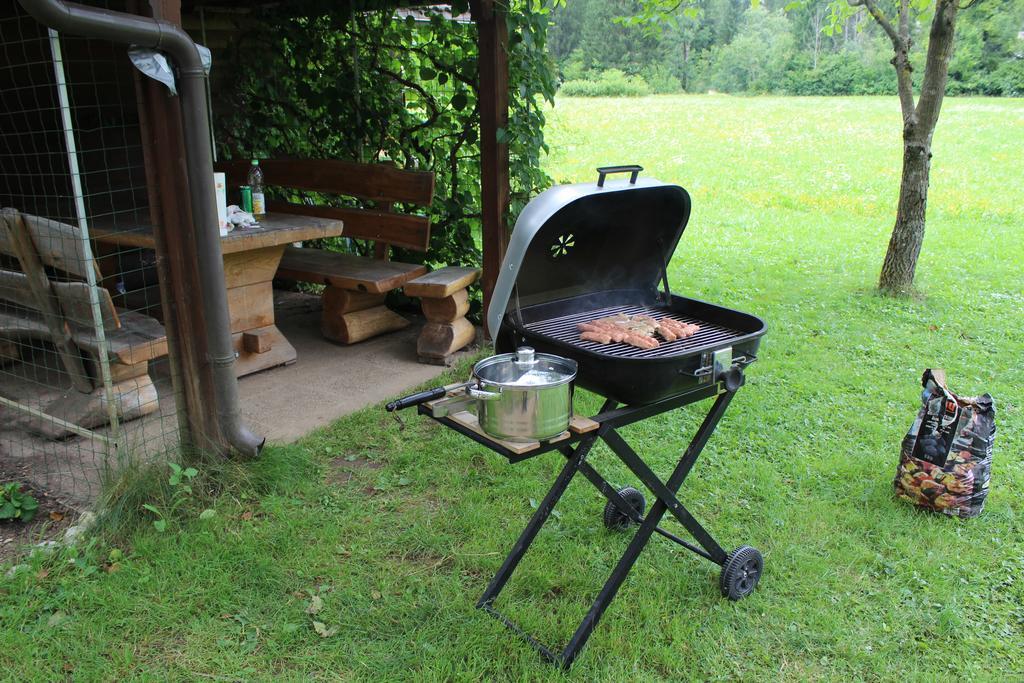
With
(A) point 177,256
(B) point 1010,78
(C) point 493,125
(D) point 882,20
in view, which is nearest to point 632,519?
(A) point 177,256

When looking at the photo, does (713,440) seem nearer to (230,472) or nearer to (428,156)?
(230,472)

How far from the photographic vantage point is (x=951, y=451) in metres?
3.39

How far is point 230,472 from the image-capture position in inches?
139

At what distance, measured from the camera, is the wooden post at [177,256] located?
3234mm

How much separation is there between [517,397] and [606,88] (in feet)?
99.4

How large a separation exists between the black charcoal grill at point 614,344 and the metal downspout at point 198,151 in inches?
55.6

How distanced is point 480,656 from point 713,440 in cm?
204

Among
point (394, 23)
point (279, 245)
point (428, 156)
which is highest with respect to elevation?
point (394, 23)

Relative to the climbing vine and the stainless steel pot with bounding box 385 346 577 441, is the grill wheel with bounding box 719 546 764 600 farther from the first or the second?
the climbing vine

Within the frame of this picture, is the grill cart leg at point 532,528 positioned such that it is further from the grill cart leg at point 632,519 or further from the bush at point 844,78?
the bush at point 844,78

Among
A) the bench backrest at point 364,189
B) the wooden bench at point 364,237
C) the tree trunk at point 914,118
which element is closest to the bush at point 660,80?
the tree trunk at point 914,118

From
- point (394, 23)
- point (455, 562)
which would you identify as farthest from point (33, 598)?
point (394, 23)

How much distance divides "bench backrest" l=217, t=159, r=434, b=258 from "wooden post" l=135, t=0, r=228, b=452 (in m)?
2.20

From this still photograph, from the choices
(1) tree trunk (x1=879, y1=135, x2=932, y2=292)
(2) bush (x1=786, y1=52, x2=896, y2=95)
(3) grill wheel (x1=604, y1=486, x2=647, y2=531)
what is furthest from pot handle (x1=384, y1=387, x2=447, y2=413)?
(2) bush (x1=786, y1=52, x2=896, y2=95)
